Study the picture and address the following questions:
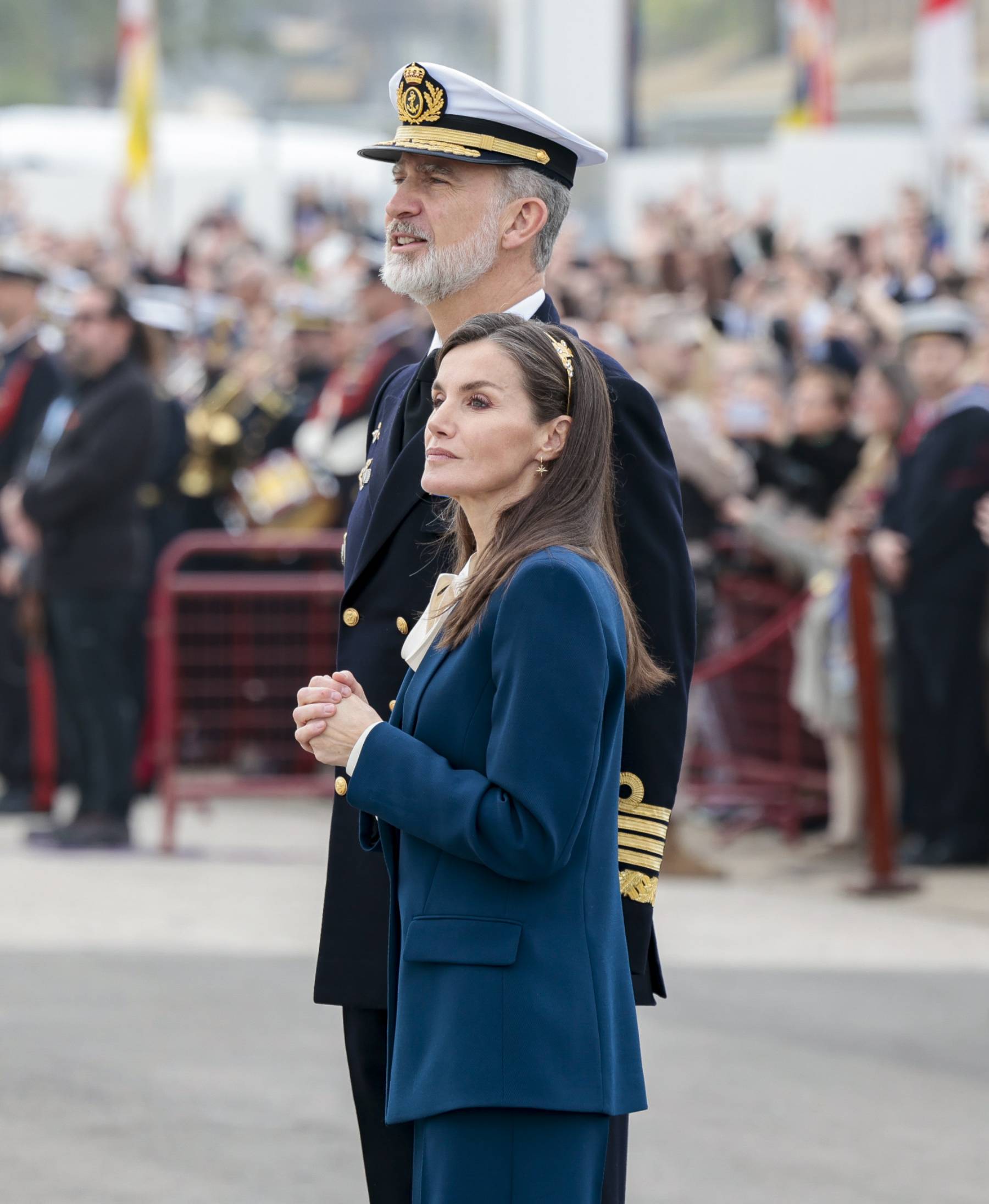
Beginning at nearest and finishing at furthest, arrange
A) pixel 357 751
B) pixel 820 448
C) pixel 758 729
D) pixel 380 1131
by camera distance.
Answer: pixel 357 751 → pixel 380 1131 → pixel 758 729 → pixel 820 448

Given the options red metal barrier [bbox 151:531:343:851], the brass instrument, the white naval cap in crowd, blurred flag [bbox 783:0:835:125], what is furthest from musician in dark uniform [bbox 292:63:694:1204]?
blurred flag [bbox 783:0:835:125]

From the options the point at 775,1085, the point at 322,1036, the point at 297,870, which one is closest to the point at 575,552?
the point at 775,1085

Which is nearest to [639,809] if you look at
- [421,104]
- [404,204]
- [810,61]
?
[404,204]

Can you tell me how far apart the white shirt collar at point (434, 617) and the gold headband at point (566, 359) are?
10.1 inches

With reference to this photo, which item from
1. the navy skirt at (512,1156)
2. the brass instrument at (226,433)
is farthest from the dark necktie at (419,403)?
the brass instrument at (226,433)

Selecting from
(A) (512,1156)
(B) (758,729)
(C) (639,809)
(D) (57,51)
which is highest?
(D) (57,51)

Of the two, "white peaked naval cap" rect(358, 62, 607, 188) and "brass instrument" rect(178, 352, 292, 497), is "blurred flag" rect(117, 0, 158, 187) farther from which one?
"white peaked naval cap" rect(358, 62, 607, 188)

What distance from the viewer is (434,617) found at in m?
3.05

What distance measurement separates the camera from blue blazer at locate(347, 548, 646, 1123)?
9.22 ft

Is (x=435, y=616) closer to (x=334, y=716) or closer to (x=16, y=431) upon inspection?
(x=334, y=716)

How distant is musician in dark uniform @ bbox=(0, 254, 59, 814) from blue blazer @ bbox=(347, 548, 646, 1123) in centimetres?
651

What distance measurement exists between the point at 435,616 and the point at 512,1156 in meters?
0.70

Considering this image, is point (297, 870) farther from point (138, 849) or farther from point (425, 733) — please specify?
point (425, 733)

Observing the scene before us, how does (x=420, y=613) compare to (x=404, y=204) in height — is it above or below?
below
